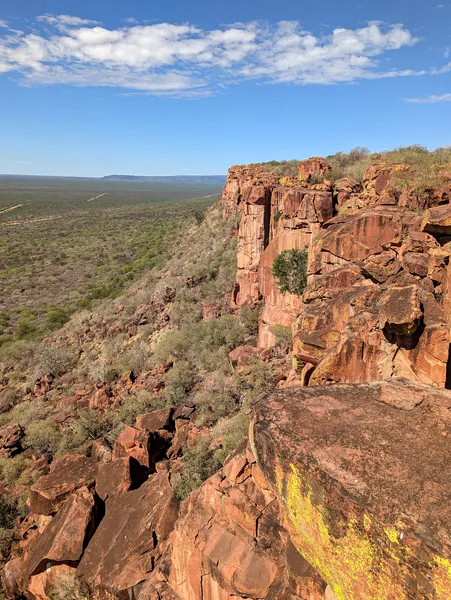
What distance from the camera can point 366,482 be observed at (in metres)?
5.51

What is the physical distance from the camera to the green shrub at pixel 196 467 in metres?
12.0

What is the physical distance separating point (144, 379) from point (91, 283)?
80.5 feet

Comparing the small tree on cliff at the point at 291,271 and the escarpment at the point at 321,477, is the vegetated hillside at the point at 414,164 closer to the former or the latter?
the escarpment at the point at 321,477

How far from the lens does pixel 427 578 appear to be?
178 inches

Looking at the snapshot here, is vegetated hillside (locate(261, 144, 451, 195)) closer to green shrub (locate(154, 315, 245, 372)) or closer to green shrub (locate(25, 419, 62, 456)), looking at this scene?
green shrub (locate(154, 315, 245, 372))

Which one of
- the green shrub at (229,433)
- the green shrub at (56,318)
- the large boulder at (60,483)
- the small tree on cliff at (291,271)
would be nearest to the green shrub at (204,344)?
the small tree on cliff at (291,271)

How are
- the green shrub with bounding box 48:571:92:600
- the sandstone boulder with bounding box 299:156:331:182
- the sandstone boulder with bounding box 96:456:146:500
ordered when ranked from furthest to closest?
the sandstone boulder with bounding box 299:156:331:182, the sandstone boulder with bounding box 96:456:146:500, the green shrub with bounding box 48:571:92:600

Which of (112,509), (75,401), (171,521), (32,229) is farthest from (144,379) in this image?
(32,229)

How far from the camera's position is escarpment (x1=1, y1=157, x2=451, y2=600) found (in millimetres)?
5234

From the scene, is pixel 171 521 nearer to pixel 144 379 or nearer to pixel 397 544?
pixel 397 544

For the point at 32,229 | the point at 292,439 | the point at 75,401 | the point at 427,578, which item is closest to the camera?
the point at 427,578

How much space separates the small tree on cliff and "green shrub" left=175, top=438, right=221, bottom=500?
28.0ft

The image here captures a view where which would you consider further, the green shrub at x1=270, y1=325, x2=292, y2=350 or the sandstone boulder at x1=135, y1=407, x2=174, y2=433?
the green shrub at x1=270, y1=325, x2=292, y2=350

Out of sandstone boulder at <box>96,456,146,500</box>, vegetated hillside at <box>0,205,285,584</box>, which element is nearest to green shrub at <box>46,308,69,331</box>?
vegetated hillside at <box>0,205,285,584</box>
